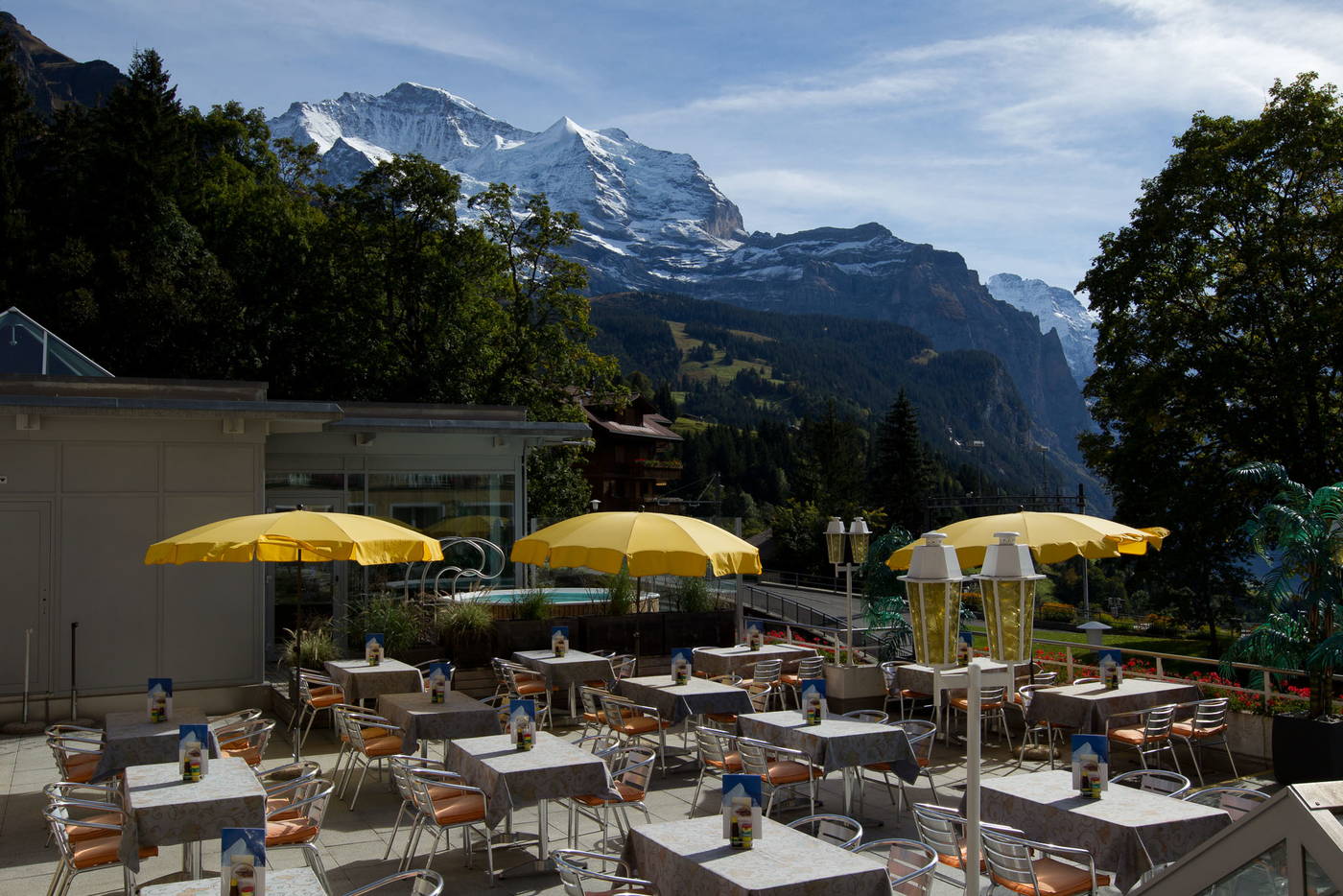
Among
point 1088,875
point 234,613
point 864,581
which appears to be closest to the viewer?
point 1088,875

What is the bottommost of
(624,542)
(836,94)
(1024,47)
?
(624,542)

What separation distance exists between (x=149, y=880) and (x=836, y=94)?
12084 mm

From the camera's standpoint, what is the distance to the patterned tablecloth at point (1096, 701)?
931cm

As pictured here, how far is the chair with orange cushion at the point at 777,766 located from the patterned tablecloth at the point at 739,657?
3875mm

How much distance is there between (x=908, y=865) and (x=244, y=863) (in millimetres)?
3089

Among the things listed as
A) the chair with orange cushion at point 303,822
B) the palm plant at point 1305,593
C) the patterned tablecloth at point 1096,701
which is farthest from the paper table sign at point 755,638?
the chair with orange cushion at point 303,822

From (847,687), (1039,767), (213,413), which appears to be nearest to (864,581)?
(847,687)

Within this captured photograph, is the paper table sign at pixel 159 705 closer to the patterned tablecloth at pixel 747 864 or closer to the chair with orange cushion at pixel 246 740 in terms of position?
the chair with orange cushion at pixel 246 740

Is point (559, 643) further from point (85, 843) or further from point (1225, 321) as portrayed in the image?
point (1225, 321)

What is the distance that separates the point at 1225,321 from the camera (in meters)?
23.0

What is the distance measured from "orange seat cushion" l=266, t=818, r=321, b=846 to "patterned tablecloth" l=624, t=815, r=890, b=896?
2.04 meters

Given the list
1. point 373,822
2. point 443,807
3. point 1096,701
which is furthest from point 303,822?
point 1096,701

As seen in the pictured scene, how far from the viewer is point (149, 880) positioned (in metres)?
6.61

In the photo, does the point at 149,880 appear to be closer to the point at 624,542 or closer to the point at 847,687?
the point at 624,542
